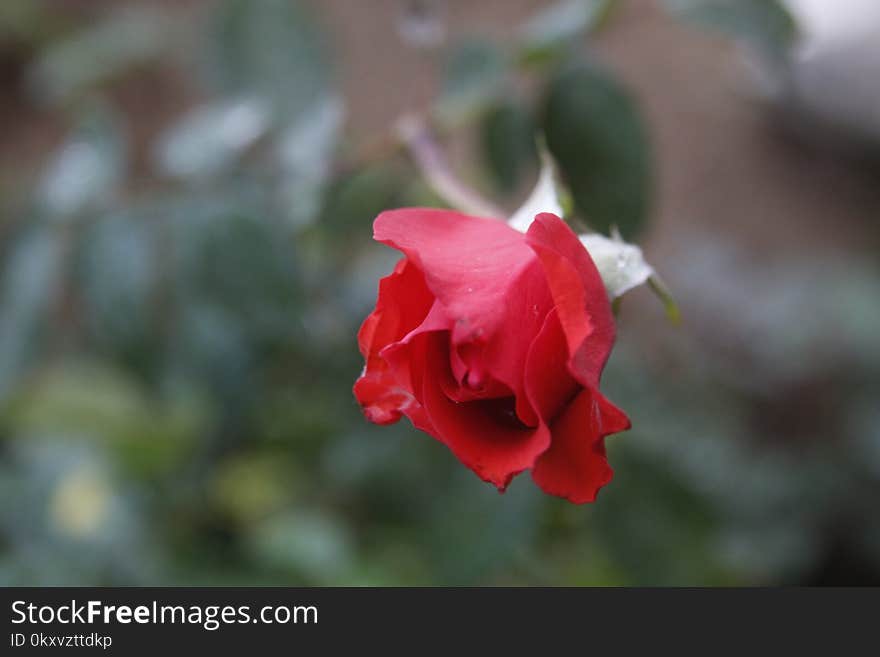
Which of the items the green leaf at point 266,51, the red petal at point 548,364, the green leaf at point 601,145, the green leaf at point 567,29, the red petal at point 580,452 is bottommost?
the red petal at point 580,452

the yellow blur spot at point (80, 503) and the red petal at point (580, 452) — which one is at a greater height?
the yellow blur spot at point (80, 503)

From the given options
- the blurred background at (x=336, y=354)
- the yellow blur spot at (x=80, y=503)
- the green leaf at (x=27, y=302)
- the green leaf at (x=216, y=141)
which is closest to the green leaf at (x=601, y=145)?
the blurred background at (x=336, y=354)

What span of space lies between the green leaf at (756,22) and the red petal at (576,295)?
48 cm

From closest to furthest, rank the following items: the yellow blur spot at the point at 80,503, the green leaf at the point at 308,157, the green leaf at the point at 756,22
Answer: the green leaf at the point at 756,22, the green leaf at the point at 308,157, the yellow blur spot at the point at 80,503

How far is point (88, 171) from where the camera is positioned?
1026 mm

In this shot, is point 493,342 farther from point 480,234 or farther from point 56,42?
point 56,42

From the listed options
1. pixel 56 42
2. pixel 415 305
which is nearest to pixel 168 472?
pixel 415 305

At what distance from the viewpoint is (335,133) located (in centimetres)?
95

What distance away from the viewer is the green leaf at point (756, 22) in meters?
0.80

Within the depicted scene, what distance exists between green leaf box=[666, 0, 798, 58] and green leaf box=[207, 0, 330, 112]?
1.41 ft

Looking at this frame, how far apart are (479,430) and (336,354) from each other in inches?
30.6

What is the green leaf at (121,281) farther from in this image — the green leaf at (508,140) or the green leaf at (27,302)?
the green leaf at (508,140)

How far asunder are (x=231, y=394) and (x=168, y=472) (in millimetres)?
574

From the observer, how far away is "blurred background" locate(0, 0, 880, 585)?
911 millimetres
